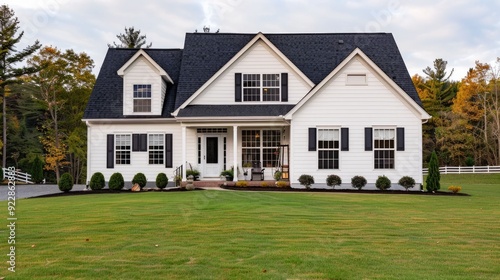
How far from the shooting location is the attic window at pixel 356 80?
21.4 m

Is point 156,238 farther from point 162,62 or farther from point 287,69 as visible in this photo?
point 162,62

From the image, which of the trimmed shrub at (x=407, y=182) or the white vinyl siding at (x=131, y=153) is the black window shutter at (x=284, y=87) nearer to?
the white vinyl siding at (x=131, y=153)

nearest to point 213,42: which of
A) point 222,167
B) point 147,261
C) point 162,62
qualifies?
point 162,62

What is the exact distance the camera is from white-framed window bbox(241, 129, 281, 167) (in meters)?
23.6

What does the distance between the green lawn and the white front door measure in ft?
36.1

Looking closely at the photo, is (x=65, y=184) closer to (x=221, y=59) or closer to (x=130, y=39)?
(x=221, y=59)

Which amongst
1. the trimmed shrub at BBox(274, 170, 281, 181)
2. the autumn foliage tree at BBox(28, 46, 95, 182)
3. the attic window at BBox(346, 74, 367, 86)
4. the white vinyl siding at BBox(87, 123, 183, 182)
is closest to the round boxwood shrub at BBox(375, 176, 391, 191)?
the attic window at BBox(346, 74, 367, 86)

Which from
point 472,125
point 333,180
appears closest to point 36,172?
point 333,180

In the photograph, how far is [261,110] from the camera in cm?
2269

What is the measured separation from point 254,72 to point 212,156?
15.3 feet

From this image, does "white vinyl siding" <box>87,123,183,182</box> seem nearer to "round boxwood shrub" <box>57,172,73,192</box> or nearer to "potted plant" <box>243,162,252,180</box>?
"round boxwood shrub" <box>57,172,73,192</box>

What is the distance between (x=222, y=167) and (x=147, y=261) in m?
17.2

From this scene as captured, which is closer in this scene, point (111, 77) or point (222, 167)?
point (222, 167)

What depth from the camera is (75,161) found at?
4344 cm
